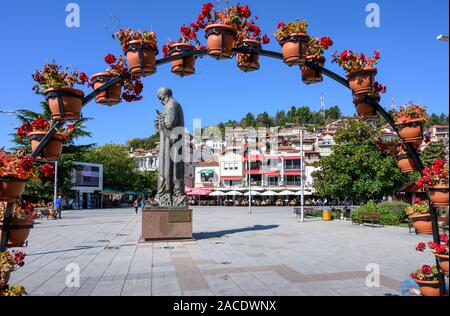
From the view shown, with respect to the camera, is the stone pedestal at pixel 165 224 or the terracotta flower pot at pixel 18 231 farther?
the stone pedestal at pixel 165 224

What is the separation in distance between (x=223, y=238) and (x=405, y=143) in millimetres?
10710

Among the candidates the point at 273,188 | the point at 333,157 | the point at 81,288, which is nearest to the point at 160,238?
the point at 81,288

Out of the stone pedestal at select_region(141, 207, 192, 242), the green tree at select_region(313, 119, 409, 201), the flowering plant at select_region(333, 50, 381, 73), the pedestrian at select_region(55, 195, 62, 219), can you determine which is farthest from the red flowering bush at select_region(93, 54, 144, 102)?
the pedestrian at select_region(55, 195, 62, 219)

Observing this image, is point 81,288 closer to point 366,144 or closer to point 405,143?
point 405,143

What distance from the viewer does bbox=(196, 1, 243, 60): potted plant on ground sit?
5746 millimetres

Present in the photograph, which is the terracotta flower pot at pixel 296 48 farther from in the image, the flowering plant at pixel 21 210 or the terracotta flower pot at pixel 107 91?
the flowering plant at pixel 21 210

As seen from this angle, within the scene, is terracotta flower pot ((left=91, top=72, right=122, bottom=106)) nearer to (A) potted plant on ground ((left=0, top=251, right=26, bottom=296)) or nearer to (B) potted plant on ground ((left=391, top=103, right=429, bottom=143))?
(A) potted plant on ground ((left=0, top=251, right=26, bottom=296))

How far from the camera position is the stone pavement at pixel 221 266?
23.0 feet

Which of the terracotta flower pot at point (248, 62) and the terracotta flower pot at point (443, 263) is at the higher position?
the terracotta flower pot at point (248, 62)

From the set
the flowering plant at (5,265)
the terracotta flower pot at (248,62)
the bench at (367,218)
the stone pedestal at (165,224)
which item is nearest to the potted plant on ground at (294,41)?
the terracotta flower pot at (248,62)

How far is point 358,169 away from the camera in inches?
1070

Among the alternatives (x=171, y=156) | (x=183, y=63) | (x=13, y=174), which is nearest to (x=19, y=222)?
(x=13, y=174)

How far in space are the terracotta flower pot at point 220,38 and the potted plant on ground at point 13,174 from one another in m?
3.02

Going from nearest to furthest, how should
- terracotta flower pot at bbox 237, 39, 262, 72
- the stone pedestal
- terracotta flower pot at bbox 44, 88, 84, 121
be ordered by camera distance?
1. terracotta flower pot at bbox 44, 88, 84, 121
2. terracotta flower pot at bbox 237, 39, 262, 72
3. the stone pedestal
